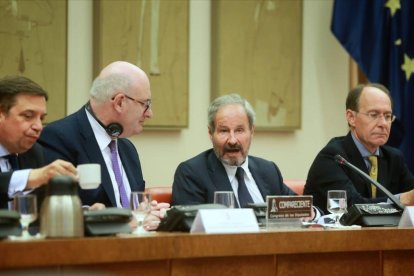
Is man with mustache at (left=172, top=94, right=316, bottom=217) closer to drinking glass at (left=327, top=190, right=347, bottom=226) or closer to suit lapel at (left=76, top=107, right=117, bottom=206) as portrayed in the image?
suit lapel at (left=76, top=107, right=117, bottom=206)

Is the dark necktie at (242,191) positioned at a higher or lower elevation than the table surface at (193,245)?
higher

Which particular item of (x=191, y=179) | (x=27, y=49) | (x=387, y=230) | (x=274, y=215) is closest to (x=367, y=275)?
(x=387, y=230)

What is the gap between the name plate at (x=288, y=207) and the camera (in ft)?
10.9

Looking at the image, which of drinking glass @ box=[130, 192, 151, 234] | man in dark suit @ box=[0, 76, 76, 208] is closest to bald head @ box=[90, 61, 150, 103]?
man in dark suit @ box=[0, 76, 76, 208]

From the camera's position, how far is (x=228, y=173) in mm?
4496

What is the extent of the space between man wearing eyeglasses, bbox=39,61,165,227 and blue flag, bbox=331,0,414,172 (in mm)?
2612

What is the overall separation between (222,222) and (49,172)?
0.65 metres

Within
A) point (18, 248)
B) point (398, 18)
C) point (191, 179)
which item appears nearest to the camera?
point (18, 248)

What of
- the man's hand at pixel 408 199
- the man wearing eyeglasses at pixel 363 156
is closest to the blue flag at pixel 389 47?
the man wearing eyeglasses at pixel 363 156

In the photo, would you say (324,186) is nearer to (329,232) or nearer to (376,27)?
(329,232)

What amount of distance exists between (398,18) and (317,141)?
3.64 ft

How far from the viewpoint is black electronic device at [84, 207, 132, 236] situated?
9.20 ft

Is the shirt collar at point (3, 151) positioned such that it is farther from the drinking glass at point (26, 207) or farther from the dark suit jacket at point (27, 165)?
the drinking glass at point (26, 207)

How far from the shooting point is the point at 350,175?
4.77m
